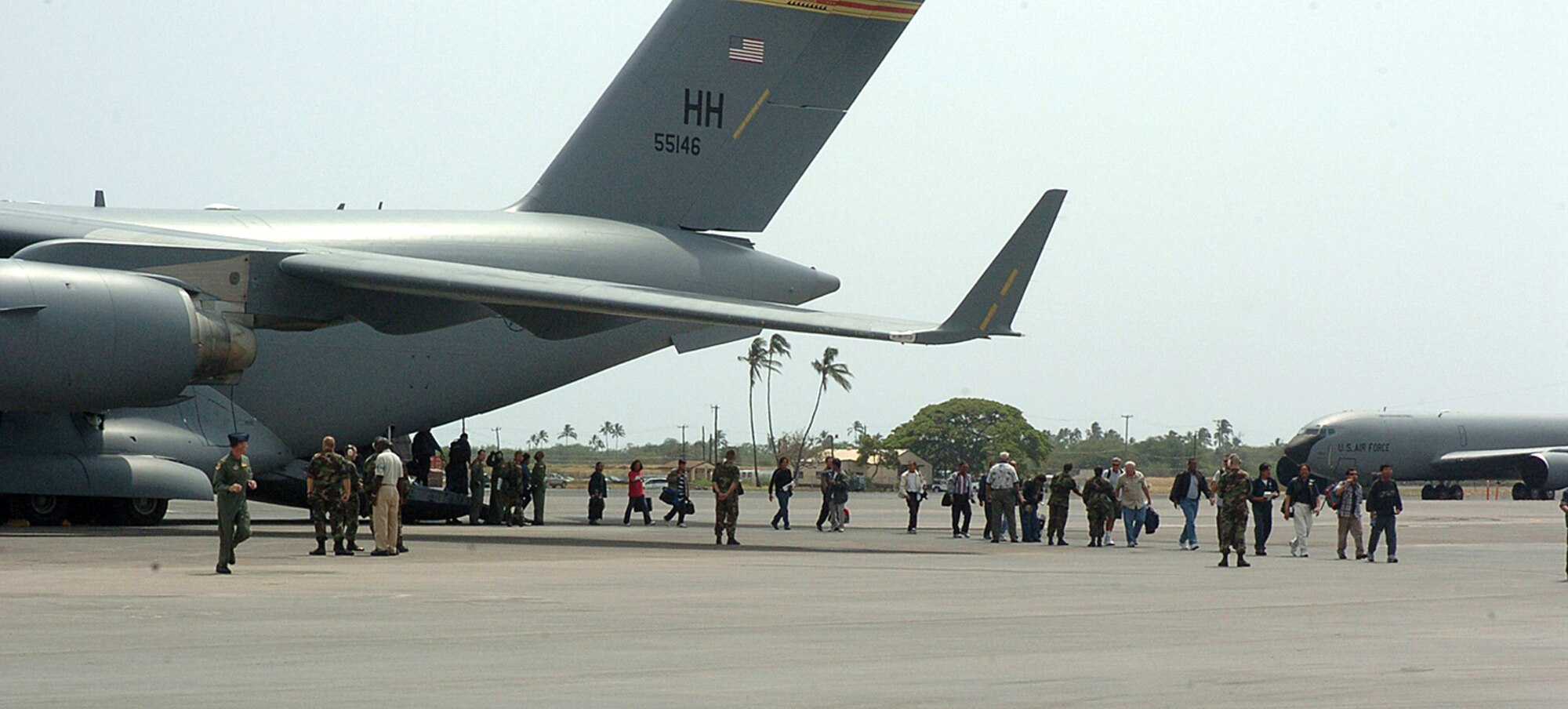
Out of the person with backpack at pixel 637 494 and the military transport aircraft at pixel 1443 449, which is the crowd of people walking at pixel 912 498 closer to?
the person with backpack at pixel 637 494

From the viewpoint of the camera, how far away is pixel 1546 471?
176ft

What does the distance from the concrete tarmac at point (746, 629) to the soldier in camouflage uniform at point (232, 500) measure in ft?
0.81

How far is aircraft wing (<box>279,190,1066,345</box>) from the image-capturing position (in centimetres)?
1598

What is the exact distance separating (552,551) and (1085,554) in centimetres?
563

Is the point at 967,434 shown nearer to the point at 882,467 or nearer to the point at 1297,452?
the point at 882,467

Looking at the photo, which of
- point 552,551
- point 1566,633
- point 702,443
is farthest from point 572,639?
point 702,443

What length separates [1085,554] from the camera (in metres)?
18.3

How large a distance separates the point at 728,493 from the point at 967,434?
9409 cm

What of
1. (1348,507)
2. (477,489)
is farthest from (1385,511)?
(477,489)

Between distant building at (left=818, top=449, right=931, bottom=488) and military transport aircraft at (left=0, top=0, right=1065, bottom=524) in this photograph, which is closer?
military transport aircraft at (left=0, top=0, right=1065, bottom=524)

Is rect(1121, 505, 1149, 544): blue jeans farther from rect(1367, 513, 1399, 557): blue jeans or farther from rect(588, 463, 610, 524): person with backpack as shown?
rect(588, 463, 610, 524): person with backpack

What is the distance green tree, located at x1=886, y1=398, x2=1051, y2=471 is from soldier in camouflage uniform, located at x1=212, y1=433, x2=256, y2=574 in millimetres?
96661

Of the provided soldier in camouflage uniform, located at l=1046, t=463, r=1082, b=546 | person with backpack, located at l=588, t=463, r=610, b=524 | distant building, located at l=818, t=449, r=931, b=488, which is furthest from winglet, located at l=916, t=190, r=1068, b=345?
distant building, located at l=818, t=449, r=931, b=488

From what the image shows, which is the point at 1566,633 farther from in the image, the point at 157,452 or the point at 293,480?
the point at 293,480
